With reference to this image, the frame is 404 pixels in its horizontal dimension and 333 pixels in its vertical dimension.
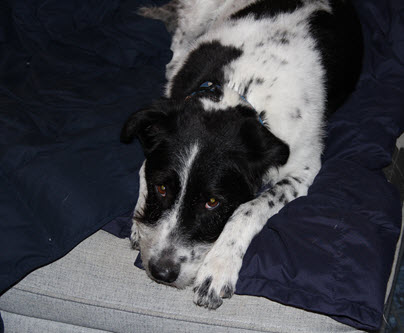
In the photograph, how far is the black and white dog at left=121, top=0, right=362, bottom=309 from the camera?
6.88 feet

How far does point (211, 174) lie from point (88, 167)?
29.2 inches

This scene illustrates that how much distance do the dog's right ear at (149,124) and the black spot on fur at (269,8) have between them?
117cm

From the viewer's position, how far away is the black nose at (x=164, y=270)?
205 centimetres

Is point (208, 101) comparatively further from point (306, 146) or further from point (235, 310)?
point (235, 310)

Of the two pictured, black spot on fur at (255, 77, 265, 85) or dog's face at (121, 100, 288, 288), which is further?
black spot on fur at (255, 77, 265, 85)

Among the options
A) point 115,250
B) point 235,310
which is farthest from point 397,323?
point 115,250

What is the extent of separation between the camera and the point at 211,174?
82.0 inches

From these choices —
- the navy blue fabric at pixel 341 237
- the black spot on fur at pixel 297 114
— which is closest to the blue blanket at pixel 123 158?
the navy blue fabric at pixel 341 237

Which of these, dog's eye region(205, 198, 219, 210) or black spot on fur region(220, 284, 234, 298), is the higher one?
dog's eye region(205, 198, 219, 210)

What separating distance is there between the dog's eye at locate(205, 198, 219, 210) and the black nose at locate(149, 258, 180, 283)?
321mm

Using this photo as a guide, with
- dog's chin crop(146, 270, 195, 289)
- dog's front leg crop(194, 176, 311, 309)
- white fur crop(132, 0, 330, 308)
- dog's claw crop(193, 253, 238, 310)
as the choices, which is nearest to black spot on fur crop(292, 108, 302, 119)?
white fur crop(132, 0, 330, 308)

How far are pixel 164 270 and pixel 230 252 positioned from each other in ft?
1.07

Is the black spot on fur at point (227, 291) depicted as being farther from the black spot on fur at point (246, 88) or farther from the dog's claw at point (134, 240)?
the black spot on fur at point (246, 88)

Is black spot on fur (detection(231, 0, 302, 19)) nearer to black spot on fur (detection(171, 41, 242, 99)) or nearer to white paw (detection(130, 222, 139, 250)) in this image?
black spot on fur (detection(171, 41, 242, 99))
